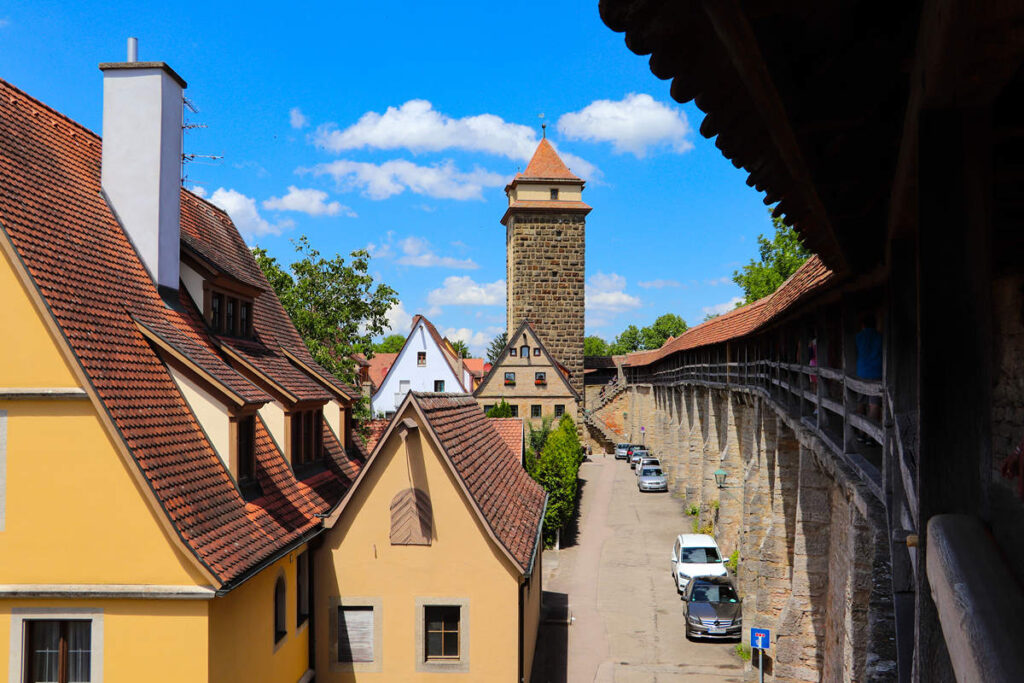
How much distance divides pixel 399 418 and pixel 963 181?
10.6m

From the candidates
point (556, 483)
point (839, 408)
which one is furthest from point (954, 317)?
point (556, 483)

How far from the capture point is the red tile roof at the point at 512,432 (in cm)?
2730

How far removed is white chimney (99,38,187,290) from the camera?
12391 mm

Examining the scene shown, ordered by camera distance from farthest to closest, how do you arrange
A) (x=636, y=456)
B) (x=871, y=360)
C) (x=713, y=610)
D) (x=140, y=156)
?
1. (x=636, y=456)
2. (x=713, y=610)
3. (x=140, y=156)
4. (x=871, y=360)

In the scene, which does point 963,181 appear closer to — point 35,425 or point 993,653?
point 993,653

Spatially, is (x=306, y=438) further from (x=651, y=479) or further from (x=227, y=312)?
(x=651, y=479)

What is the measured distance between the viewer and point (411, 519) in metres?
12.7

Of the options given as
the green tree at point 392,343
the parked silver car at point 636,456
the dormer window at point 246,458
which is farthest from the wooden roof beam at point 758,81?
the green tree at point 392,343

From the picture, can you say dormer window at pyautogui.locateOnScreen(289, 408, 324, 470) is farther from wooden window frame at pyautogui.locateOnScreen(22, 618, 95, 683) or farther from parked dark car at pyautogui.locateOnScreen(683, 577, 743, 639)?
parked dark car at pyautogui.locateOnScreen(683, 577, 743, 639)

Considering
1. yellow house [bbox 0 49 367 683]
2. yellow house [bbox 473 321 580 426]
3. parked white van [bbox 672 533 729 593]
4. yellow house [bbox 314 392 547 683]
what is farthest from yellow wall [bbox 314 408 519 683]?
yellow house [bbox 473 321 580 426]

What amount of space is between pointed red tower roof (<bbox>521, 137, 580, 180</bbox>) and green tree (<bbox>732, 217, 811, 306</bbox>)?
13146mm

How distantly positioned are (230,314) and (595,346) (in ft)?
439

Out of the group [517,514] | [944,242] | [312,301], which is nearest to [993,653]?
[944,242]

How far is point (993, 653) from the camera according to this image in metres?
1.68
